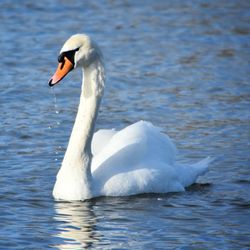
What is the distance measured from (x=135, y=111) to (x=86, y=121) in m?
3.38

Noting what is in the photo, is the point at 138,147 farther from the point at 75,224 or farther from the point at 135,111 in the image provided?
the point at 135,111

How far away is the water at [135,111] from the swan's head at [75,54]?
123 cm

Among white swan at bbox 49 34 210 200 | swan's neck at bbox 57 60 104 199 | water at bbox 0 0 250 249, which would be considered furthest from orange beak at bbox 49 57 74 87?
water at bbox 0 0 250 249

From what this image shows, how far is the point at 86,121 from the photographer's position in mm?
9844

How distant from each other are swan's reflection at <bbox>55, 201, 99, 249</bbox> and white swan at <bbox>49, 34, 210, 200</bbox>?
0.78 feet

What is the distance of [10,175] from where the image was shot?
10.4 meters

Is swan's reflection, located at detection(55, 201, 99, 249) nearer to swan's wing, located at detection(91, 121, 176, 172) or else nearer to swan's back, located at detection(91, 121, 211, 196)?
swan's back, located at detection(91, 121, 211, 196)

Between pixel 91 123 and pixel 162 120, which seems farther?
pixel 162 120

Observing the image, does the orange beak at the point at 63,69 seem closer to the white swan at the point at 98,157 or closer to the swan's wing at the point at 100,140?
the white swan at the point at 98,157

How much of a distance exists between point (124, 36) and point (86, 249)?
9.65 meters

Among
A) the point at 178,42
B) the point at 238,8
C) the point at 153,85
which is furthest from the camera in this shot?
the point at 238,8

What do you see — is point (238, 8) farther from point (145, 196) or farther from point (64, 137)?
point (145, 196)

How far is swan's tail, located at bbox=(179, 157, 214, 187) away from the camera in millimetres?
10213

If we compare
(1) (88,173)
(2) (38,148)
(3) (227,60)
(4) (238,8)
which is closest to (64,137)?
(2) (38,148)
